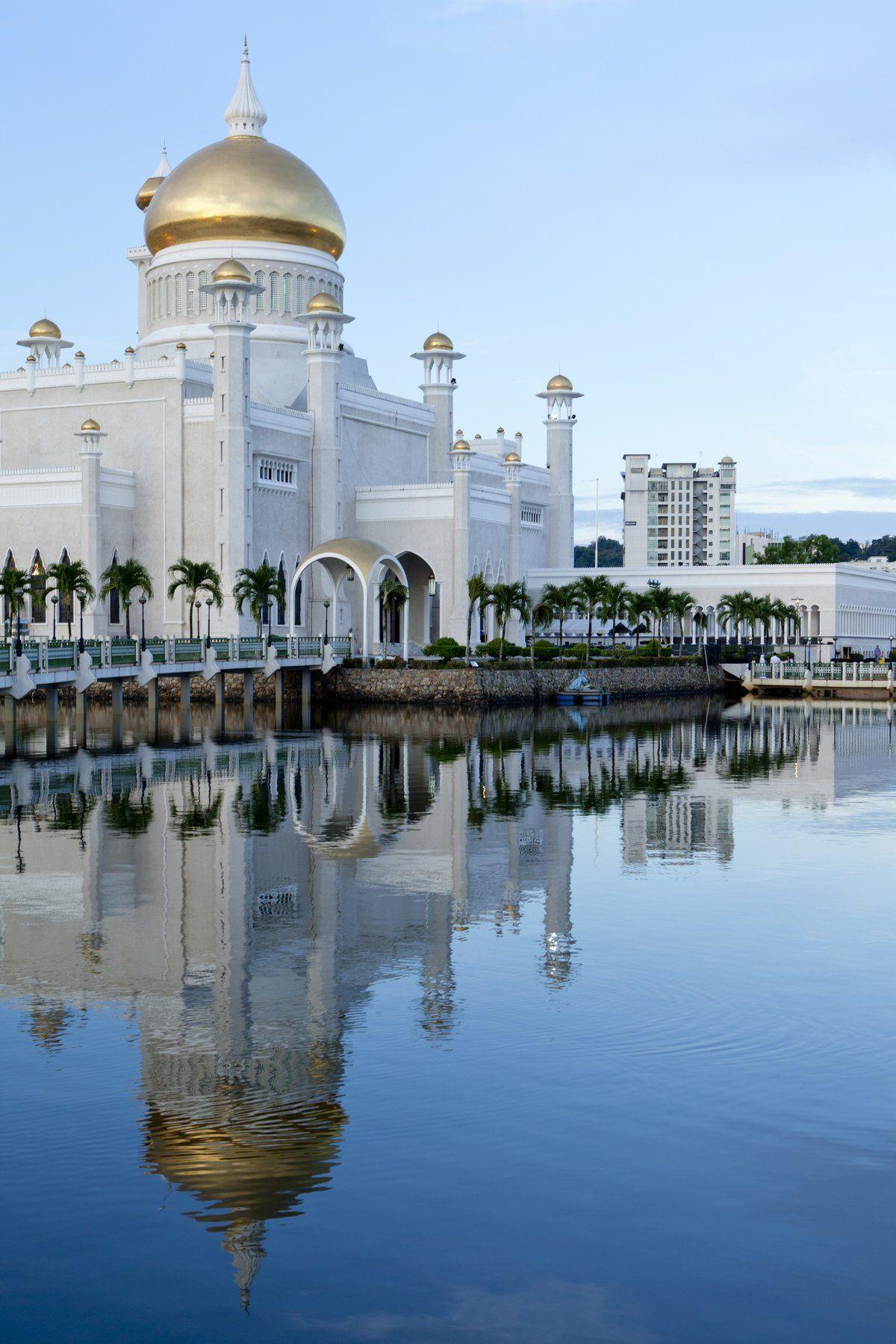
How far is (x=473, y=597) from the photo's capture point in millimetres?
50594

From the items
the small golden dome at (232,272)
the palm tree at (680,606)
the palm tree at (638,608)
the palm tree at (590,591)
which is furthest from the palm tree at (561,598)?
the small golden dome at (232,272)

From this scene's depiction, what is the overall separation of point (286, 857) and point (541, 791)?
308 inches

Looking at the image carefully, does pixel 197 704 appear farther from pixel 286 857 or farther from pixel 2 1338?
pixel 2 1338

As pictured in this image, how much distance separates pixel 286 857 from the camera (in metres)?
16.9

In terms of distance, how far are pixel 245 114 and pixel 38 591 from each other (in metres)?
19.0

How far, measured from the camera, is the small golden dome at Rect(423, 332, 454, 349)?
5809 centimetres

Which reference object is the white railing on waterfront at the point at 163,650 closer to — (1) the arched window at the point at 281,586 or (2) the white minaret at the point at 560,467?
(1) the arched window at the point at 281,586

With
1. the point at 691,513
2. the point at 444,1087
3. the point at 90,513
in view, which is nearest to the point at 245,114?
the point at 90,513

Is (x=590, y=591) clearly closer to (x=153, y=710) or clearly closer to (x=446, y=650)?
(x=446, y=650)

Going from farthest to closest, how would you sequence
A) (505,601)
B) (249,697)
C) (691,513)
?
(691,513)
(505,601)
(249,697)

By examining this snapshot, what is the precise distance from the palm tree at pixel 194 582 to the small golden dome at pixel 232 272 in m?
8.39

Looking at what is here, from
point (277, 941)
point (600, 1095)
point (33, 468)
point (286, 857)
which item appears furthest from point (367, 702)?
point (600, 1095)

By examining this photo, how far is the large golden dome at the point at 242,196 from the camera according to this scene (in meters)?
50.9

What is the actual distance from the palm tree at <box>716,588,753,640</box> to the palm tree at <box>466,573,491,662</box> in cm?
1421
